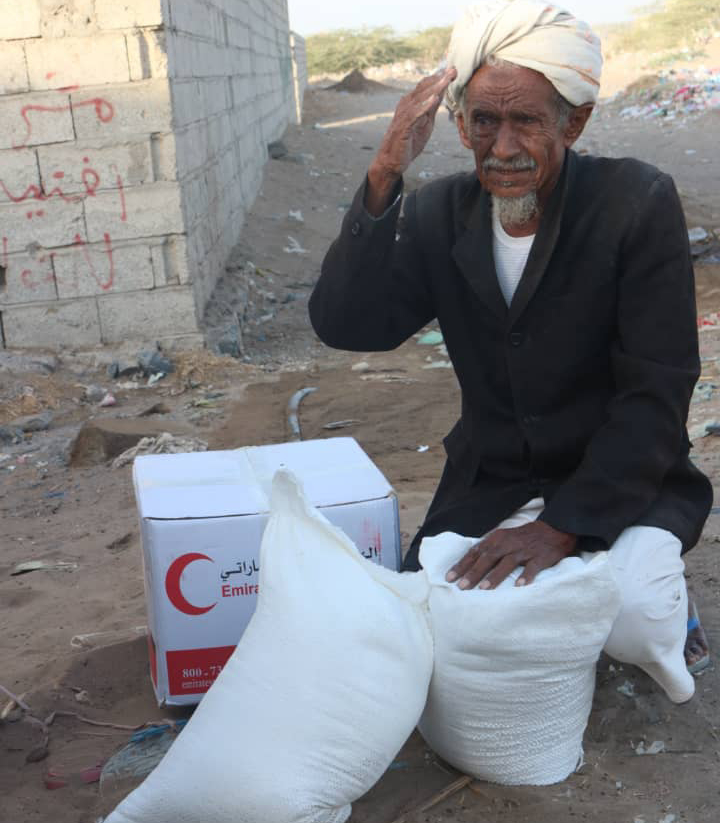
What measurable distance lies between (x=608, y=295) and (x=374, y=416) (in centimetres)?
333

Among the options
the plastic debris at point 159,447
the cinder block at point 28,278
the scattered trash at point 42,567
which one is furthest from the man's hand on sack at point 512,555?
the cinder block at point 28,278

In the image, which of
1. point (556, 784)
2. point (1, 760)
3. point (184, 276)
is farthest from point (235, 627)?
point (184, 276)

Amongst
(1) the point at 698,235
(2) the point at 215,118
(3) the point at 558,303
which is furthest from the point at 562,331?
(1) the point at 698,235

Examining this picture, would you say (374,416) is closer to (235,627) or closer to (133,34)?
(133,34)

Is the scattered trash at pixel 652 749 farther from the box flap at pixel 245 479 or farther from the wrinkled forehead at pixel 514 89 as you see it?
the wrinkled forehead at pixel 514 89

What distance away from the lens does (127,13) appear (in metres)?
5.71

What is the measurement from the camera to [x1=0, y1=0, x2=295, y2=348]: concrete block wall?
5.73 meters

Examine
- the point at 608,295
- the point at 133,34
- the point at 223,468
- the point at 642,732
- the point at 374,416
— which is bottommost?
the point at 374,416

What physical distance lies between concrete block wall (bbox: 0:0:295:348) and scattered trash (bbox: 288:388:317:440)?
0.92 meters

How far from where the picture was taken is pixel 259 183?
38.5ft

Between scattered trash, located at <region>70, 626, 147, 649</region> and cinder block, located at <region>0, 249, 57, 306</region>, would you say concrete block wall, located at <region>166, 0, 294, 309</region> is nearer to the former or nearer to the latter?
cinder block, located at <region>0, 249, 57, 306</region>

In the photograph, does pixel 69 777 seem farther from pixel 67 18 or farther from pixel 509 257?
pixel 67 18

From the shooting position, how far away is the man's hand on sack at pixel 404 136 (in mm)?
2086

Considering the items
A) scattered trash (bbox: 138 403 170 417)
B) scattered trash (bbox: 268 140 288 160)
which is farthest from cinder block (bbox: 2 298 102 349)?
scattered trash (bbox: 268 140 288 160)
